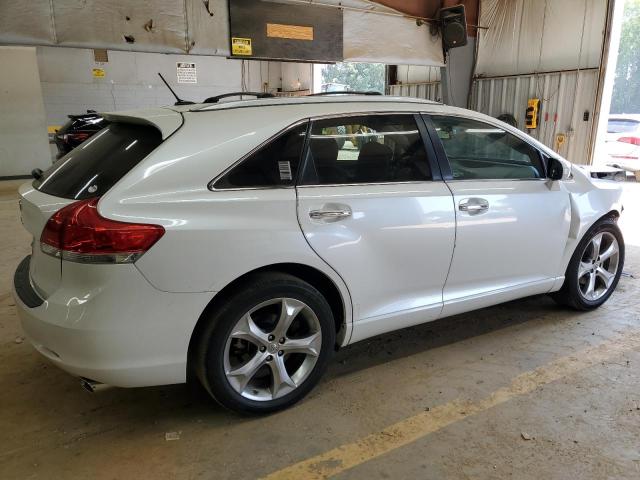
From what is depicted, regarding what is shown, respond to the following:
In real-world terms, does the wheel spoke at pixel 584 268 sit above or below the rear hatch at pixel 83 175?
below

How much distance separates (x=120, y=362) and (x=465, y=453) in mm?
1554

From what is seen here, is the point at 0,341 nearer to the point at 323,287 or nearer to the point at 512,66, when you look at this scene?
the point at 323,287

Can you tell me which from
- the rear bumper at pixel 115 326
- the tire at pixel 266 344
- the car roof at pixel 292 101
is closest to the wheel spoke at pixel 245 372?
the tire at pixel 266 344

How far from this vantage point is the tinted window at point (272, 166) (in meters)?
2.31

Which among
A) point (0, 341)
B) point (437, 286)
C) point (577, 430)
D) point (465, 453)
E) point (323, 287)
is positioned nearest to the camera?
point (465, 453)

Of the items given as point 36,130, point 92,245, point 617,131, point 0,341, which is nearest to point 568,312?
point 92,245

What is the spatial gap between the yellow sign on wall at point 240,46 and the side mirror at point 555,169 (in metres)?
4.66

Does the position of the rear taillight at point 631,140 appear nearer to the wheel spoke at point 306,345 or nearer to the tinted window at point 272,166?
the tinted window at point 272,166

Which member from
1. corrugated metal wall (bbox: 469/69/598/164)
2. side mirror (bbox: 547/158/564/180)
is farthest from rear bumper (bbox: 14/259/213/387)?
corrugated metal wall (bbox: 469/69/598/164)

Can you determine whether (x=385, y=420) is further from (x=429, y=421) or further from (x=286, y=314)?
(x=286, y=314)

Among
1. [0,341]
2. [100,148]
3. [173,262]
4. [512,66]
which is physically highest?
[512,66]

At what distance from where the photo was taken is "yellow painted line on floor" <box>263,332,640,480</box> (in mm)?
2174

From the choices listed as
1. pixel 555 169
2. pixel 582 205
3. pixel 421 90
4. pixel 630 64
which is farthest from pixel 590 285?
pixel 630 64

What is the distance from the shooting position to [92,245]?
2000mm
